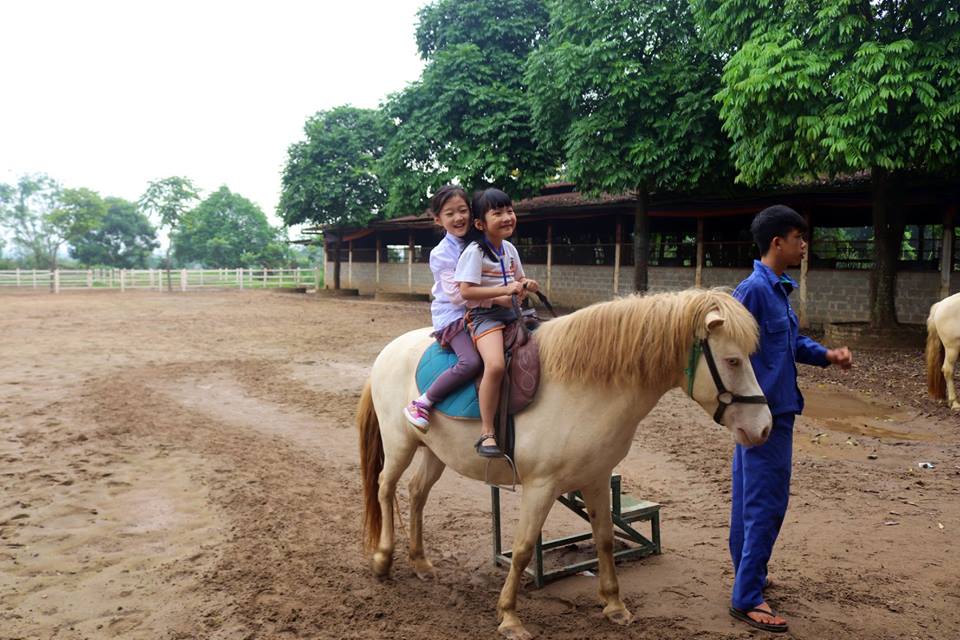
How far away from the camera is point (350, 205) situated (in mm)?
29562

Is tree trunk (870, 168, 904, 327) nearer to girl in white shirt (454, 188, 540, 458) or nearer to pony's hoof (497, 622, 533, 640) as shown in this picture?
girl in white shirt (454, 188, 540, 458)

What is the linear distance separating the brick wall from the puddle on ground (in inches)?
131

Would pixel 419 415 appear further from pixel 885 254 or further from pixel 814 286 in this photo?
pixel 814 286

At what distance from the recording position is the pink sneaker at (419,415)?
341 centimetres

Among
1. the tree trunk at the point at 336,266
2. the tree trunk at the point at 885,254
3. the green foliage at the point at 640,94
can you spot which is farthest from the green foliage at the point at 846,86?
the tree trunk at the point at 336,266

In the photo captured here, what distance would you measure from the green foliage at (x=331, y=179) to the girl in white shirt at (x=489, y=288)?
26.6 m

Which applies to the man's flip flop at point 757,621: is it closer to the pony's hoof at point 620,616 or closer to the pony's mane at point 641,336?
the pony's hoof at point 620,616

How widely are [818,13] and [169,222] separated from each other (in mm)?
37452

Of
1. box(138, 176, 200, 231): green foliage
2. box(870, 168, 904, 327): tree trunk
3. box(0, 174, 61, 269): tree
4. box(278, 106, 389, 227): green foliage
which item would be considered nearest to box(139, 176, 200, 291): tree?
box(138, 176, 200, 231): green foliage

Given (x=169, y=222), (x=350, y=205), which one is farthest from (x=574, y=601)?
(x=169, y=222)

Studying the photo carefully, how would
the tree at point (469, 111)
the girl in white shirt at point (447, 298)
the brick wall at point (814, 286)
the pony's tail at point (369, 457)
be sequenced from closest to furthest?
the girl in white shirt at point (447, 298), the pony's tail at point (369, 457), the brick wall at point (814, 286), the tree at point (469, 111)

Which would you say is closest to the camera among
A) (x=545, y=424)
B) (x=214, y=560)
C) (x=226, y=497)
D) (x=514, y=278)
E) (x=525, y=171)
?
(x=545, y=424)

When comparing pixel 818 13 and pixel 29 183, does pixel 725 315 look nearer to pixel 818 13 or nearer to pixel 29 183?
pixel 818 13

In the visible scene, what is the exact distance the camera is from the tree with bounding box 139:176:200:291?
3812 centimetres
